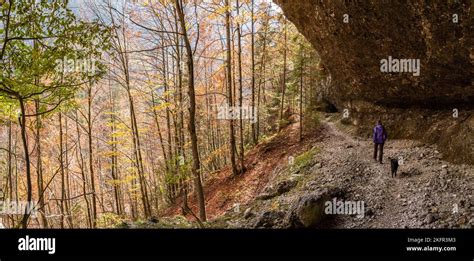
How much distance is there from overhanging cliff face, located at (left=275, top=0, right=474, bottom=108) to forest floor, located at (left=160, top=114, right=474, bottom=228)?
80.4 inches

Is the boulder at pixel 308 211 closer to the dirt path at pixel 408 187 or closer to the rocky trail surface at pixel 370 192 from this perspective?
the rocky trail surface at pixel 370 192

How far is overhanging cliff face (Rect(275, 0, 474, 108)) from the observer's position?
31.6ft

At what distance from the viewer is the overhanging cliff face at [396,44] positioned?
9.62 meters

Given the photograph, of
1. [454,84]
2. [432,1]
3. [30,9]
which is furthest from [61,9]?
[454,84]

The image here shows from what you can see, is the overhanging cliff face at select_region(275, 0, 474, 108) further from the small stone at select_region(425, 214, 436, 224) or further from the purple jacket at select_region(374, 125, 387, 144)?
the small stone at select_region(425, 214, 436, 224)

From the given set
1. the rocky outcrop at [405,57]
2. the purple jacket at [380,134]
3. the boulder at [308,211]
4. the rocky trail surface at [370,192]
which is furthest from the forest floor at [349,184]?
the rocky outcrop at [405,57]

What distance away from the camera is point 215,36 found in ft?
69.3

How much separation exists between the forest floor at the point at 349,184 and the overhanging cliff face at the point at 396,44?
2041 millimetres

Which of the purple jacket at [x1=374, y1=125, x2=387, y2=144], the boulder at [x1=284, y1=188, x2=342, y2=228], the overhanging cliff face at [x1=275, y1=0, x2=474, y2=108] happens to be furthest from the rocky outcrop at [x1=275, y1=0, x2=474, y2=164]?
the boulder at [x1=284, y1=188, x2=342, y2=228]

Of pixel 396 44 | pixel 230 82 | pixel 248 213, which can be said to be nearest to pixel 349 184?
pixel 248 213

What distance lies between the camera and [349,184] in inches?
406

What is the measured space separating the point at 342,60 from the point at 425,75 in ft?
12.9
